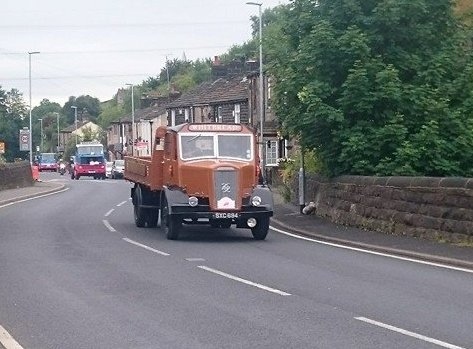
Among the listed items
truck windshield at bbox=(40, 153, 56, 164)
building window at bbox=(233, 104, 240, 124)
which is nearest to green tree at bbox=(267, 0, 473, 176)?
building window at bbox=(233, 104, 240, 124)

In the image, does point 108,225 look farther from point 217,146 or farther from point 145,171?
point 217,146

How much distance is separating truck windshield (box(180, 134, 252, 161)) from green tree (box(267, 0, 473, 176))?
3.25 m

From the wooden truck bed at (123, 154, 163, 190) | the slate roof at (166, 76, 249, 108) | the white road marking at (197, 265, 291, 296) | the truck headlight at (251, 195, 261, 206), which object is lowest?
the white road marking at (197, 265, 291, 296)

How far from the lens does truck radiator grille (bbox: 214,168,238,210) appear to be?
73.4 ft

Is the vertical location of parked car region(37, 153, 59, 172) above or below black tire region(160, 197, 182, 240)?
below

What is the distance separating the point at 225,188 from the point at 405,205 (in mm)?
4090

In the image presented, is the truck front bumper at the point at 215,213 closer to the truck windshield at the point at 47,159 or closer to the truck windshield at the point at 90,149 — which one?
the truck windshield at the point at 90,149

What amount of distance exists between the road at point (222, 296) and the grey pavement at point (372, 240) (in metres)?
0.63

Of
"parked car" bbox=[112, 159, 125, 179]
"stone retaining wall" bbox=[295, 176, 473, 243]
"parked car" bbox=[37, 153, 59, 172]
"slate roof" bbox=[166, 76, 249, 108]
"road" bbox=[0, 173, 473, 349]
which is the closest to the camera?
"road" bbox=[0, 173, 473, 349]

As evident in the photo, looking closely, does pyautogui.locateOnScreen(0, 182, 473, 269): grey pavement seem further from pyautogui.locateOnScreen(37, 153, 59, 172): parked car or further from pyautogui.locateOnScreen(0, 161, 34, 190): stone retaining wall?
pyautogui.locateOnScreen(37, 153, 59, 172): parked car

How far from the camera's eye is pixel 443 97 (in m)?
26.5

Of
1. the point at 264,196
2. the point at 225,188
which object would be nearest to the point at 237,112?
the point at 264,196

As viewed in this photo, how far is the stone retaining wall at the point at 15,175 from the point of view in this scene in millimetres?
53438

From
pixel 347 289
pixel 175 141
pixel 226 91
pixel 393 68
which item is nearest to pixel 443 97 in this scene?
pixel 393 68
